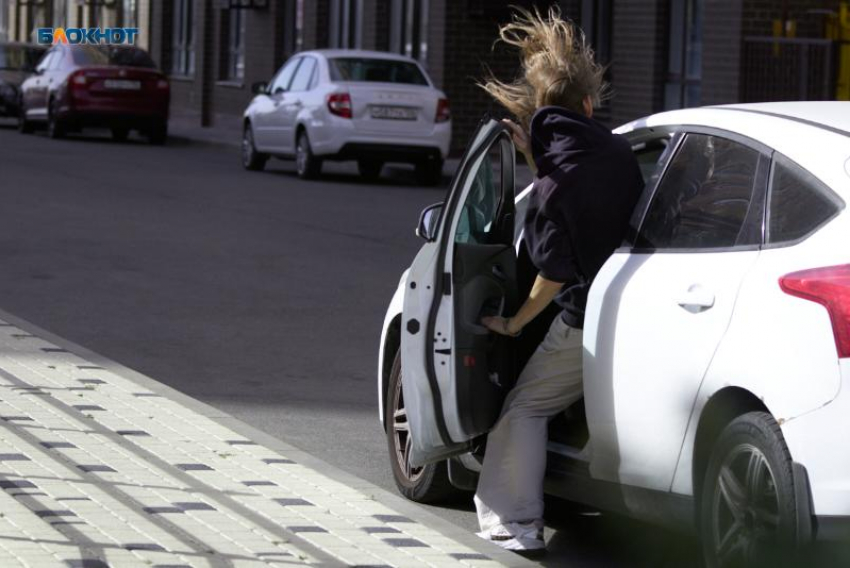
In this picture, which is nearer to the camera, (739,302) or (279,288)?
→ (739,302)

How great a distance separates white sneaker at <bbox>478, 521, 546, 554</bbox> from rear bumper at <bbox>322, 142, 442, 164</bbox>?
17871 millimetres

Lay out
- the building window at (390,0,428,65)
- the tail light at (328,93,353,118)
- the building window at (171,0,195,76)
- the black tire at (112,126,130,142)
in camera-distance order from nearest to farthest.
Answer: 1. the tail light at (328,93,353,118)
2. the building window at (390,0,428,65)
3. the black tire at (112,126,130,142)
4. the building window at (171,0,195,76)

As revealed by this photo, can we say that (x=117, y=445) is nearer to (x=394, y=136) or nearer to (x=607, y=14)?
(x=394, y=136)

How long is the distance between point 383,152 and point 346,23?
12458 millimetres

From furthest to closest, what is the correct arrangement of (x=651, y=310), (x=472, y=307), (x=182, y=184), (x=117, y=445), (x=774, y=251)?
1. (x=182, y=184)
2. (x=117, y=445)
3. (x=472, y=307)
4. (x=651, y=310)
5. (x=774, y=251)

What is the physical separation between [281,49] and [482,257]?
33514 mm

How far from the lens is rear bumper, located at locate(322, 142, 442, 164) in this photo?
23.8m

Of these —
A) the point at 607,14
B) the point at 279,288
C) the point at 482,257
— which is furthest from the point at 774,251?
the point at 607,14

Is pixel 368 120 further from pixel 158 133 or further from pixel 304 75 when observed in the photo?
pixel 158 133

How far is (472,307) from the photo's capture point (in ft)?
20.1

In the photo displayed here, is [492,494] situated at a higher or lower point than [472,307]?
lower

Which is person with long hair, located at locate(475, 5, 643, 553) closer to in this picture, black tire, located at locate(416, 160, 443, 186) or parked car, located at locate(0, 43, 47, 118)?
black tire, located at locate(416, 160, 443, 186)

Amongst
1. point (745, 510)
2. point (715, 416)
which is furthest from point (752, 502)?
point (715, 416)
